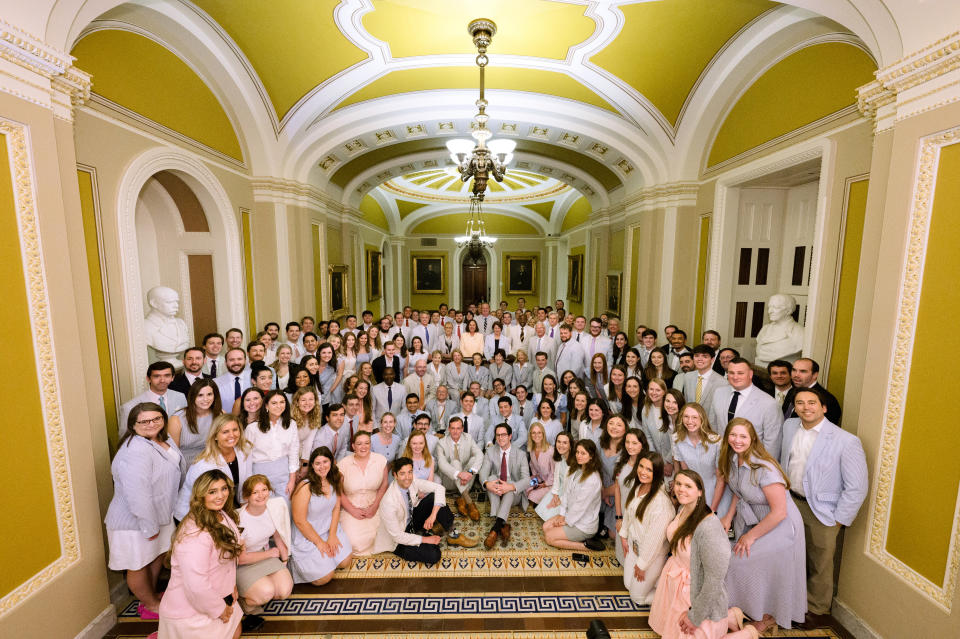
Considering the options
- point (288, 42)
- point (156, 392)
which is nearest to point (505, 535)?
point (156, 392)

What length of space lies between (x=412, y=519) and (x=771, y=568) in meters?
3.08

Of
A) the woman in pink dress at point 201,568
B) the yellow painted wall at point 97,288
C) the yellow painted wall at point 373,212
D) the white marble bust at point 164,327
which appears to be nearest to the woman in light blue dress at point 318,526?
the woman in pink dress at point 201,568

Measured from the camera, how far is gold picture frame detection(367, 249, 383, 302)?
1266 cm

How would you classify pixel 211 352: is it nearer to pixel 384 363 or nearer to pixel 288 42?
pixel 384 363

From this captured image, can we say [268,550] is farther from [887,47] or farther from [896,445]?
[887,47]

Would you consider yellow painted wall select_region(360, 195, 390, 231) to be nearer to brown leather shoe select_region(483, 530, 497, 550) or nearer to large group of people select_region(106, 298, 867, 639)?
large group of people select_region(106, 298, 867, 639)

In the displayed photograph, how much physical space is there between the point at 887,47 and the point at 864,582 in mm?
3845

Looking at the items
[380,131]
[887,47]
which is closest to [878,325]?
[887,47]

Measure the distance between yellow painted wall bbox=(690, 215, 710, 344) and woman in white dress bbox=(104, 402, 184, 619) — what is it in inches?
263

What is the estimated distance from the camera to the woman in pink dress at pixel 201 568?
8.31ft

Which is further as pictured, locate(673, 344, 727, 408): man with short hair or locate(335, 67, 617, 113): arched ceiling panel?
locate(335, 67, 617, 113): arched ceiling panel

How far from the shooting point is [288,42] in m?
4.79

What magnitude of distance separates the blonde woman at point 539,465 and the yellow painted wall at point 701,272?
3320 millimetres

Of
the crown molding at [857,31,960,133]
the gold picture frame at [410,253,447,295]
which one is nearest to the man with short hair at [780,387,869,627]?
the crown molding at [857,31,960,133]
